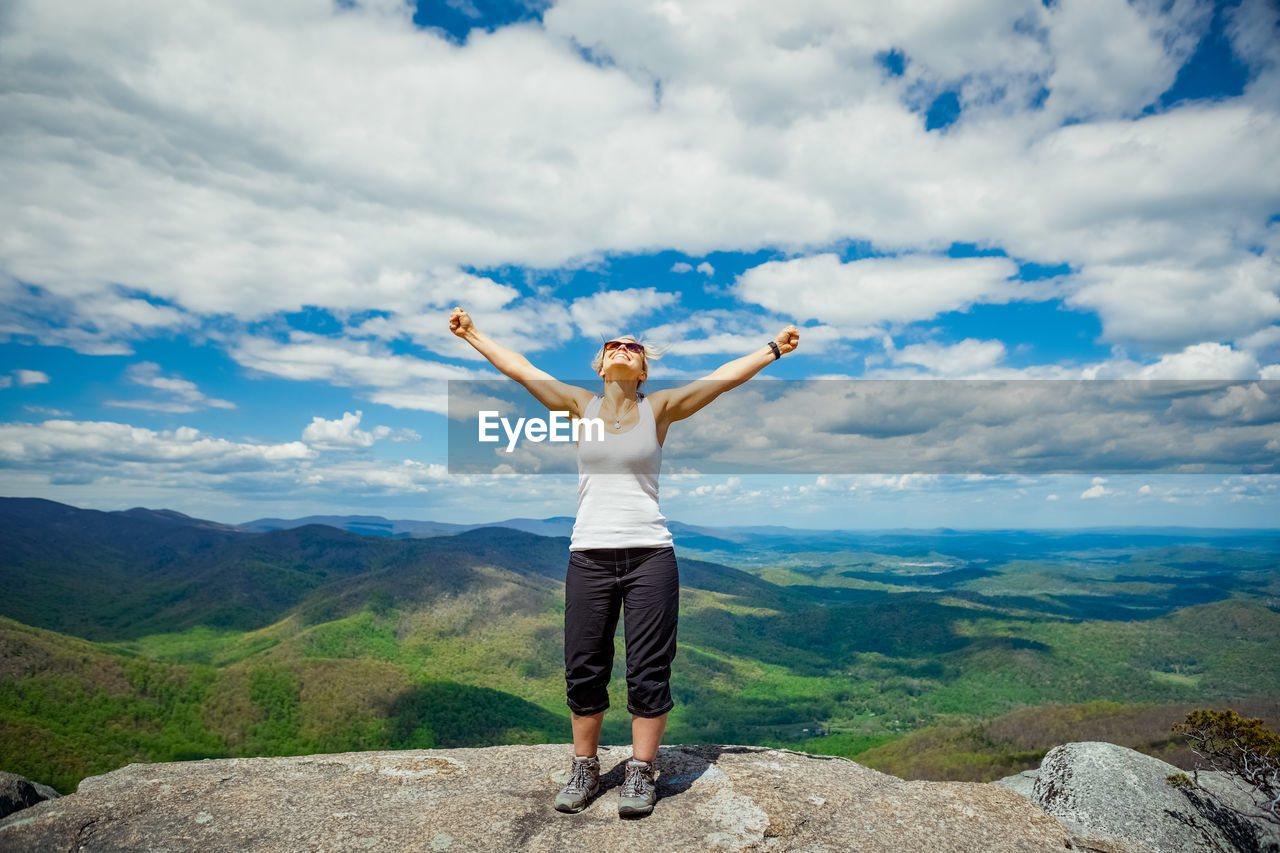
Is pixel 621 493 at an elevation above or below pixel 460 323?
below

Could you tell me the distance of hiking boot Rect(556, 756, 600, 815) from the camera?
602 cm

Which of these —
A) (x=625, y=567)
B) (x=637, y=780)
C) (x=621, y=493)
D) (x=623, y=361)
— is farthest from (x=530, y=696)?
(x=623, y=361)

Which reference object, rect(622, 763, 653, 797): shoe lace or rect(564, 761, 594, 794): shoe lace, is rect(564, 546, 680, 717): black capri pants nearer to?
rect(622, 763, 653, 797): shoe lace

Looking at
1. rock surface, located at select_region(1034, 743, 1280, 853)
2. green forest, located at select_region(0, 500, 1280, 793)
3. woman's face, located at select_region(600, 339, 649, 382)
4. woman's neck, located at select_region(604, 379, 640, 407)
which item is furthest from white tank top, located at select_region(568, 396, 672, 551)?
green forest, located at select_region(0, 500, 1280, 793)

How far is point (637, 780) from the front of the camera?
236 inches

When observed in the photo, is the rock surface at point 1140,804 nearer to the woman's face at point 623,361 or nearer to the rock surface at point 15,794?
the woman's face at point 623,361

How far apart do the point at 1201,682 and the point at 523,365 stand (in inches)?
8117

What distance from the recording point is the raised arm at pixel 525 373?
253 inches

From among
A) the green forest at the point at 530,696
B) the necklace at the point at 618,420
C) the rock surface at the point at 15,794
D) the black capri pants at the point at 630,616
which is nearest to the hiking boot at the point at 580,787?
the black capri pants at the point at 630,616

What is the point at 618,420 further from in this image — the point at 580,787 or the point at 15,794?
the point at 15,794

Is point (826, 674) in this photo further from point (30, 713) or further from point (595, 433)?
point (595, 433)

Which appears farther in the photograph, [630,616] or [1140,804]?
[1140,804]

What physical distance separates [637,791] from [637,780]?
9 cm

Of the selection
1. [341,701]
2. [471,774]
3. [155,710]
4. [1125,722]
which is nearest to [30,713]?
[155,710]
